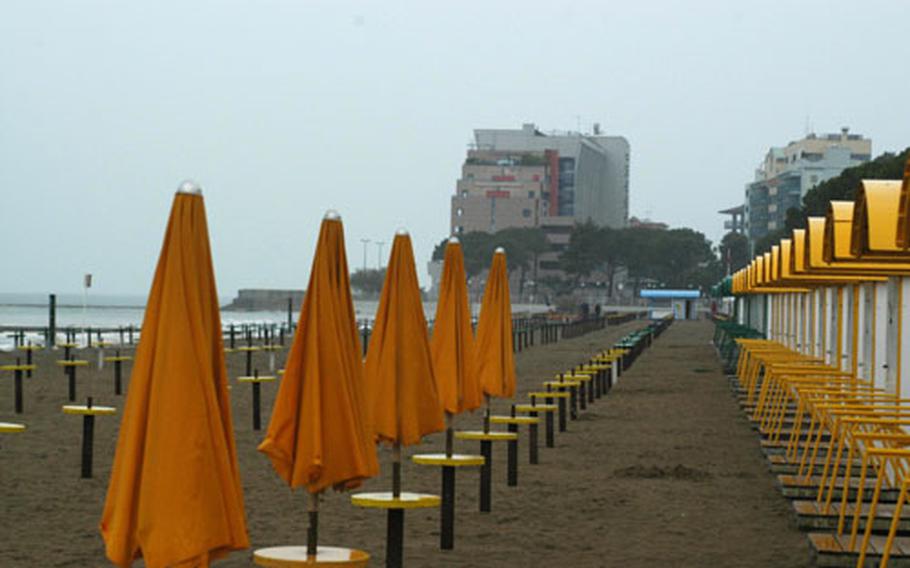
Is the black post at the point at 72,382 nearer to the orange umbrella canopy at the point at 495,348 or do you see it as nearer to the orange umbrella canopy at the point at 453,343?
the orange umbrella canopy at the point at 495,348

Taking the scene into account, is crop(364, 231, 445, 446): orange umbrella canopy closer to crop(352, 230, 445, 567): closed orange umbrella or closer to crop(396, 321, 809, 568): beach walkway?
crop(352, 230, 445, 567): closed orange umbrella

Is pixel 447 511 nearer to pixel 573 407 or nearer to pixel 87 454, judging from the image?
pixel 87 454

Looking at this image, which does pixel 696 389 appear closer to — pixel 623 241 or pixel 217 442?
pixel 217 442

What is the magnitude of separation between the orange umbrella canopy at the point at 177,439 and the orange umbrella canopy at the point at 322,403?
108cm

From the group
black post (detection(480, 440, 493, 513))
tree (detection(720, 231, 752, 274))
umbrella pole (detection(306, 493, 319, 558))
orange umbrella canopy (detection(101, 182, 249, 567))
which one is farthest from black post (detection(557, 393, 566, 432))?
tree (detection(720, 231, 752, 274))

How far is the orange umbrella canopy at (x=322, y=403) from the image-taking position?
8508mm

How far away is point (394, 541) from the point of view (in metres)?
10.0

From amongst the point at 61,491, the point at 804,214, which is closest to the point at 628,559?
the point at 61,491

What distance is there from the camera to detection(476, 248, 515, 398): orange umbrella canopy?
15891 mm

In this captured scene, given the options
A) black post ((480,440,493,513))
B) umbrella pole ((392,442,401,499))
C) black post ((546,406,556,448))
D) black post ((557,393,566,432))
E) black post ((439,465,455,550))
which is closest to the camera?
umbrella pole ((392,442,401,499))

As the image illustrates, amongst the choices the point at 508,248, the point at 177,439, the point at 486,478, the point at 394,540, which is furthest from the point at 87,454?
the point at 508,248

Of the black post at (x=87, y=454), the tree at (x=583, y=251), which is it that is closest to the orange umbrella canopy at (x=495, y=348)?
the black post at (x=87, y=454)

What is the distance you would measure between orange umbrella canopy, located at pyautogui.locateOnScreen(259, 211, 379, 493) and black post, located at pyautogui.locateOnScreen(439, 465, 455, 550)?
3.20 m

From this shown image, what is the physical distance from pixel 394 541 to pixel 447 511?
209cm
